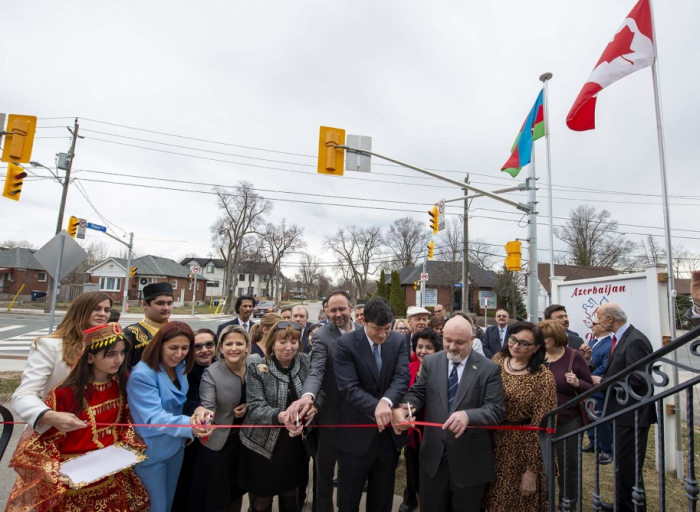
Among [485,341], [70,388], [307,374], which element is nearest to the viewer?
[70,388]

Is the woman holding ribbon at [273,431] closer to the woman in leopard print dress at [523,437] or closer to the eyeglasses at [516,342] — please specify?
the woman in leopard print dress at [523,437]

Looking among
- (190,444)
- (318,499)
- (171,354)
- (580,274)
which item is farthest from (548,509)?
(580,274)

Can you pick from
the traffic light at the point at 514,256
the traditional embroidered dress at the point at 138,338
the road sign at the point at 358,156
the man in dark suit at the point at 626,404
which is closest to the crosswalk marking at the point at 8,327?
the road sign at the point at 358,156

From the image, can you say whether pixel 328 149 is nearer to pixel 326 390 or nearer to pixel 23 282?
pixel 326 390

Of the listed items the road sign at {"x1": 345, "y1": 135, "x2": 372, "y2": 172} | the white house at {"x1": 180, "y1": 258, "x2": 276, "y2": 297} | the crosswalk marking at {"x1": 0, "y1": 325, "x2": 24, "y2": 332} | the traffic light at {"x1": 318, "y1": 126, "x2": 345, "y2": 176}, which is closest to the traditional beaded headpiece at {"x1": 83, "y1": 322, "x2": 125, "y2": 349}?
the traffic light at {"x1": 318, "y1": 126, "x2": 345, "y2": 176}

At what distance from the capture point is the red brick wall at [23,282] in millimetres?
43469

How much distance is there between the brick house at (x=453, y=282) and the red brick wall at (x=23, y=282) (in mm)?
43166

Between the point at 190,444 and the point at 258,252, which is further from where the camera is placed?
the point at 258,252

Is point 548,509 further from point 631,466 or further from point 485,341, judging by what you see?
point 485,341

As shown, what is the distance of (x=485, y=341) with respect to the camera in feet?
23.9

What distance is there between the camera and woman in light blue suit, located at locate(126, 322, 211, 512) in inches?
109

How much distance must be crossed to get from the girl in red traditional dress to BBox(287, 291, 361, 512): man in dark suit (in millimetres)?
1324

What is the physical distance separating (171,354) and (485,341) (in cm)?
594

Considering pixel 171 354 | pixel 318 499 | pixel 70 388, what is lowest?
pixel 318 499
